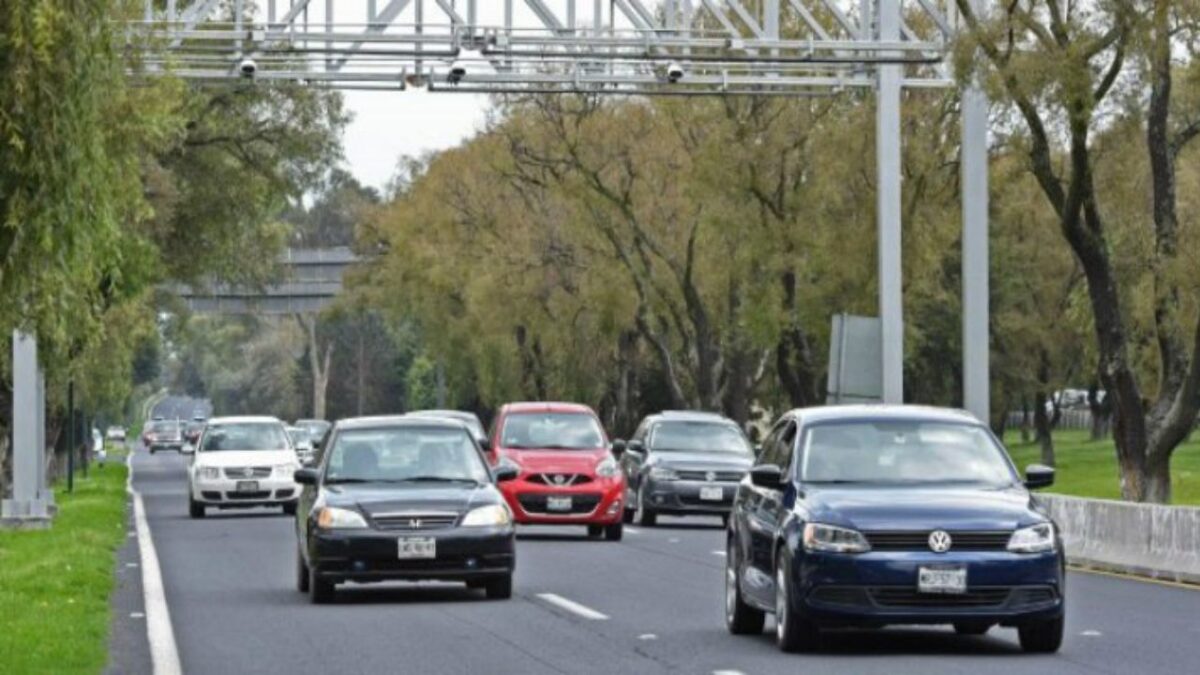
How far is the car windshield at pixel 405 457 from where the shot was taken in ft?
79.9

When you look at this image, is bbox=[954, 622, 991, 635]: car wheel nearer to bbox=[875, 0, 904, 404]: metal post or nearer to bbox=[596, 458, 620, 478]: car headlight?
bbox=[596, 458, 620, 478]: car headlight

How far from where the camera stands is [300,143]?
186 feet

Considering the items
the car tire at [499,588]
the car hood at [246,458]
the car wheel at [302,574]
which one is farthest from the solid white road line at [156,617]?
the car hood at [246,458]

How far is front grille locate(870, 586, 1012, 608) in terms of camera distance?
1731cm

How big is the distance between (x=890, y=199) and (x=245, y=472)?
12049 mm

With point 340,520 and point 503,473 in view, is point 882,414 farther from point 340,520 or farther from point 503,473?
point 503,473

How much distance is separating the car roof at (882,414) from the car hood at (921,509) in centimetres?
97

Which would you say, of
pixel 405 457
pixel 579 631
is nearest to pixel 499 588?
pixel 405 457

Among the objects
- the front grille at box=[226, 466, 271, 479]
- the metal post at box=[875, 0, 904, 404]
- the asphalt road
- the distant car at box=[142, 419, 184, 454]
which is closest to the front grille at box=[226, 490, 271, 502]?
the front grille at box=[226, 466, 271, 479]

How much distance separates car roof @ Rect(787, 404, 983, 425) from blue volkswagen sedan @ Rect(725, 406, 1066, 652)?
0.06 feet

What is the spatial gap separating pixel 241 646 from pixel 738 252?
140 feet

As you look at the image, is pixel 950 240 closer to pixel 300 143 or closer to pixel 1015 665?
pixel 300 143

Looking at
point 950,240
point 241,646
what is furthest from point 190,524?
point 241,646

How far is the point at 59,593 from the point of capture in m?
25.2
